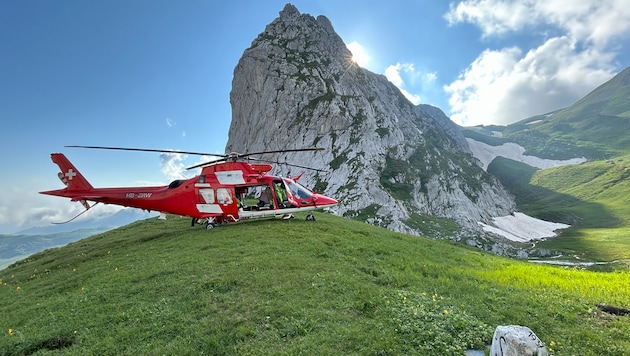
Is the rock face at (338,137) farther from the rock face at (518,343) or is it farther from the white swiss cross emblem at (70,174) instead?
the rock face at (518,343)

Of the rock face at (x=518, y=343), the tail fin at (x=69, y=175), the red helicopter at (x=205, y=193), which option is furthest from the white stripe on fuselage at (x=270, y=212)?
the rock face at (x=518, y=343)

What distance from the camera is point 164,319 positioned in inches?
372

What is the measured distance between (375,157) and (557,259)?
62401mm

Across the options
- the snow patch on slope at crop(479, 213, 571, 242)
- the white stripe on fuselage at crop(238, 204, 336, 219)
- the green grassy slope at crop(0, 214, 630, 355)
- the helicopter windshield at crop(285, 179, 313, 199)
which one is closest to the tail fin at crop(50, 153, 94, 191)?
the green grassy slope at crop(0, 214, 630, 355)

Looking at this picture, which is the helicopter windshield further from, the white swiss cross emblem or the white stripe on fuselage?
the white swiss cross emblem

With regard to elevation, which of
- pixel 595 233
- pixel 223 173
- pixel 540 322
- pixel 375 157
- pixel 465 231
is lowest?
pixel 595 233

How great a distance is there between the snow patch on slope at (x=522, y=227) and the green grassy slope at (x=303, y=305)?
123 metres

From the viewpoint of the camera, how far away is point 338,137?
122m

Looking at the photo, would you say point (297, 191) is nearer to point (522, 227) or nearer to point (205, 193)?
point (205, 193)

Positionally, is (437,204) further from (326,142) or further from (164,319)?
(164,319)

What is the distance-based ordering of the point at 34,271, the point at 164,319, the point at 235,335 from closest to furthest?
the point at 235,335
the point at 164,319
the point at 34,271

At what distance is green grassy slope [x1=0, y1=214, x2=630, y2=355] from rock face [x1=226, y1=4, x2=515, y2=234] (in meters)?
74.7

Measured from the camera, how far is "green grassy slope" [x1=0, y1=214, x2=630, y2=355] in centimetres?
777

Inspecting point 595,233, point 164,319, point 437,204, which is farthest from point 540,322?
point 595,233
